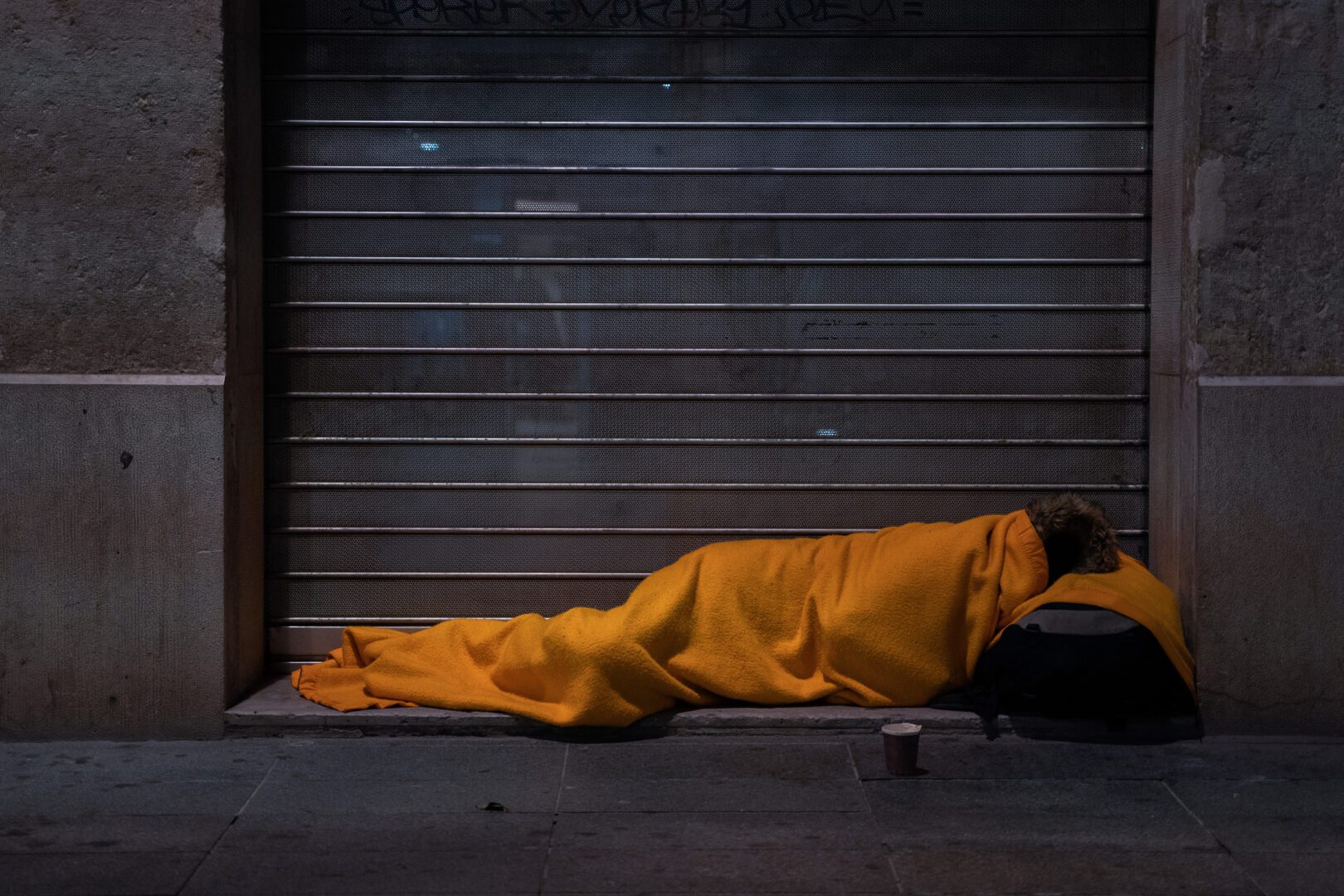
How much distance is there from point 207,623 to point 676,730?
72.9 inches

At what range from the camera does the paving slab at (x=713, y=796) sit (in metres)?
4.83

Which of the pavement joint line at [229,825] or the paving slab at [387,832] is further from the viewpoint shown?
the paving slab at [387,832]

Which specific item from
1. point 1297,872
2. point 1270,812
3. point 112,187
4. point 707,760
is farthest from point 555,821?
point 112,187

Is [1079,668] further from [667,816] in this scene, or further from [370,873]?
[370,873]

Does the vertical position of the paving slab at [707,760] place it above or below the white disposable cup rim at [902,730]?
below

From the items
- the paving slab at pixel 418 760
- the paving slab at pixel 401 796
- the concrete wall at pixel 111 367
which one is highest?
the concrete wall at pixel 111 367

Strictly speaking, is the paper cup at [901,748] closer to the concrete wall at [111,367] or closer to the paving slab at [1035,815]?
the paving slab at [1035,815]

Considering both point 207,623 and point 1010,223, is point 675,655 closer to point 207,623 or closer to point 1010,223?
point 207,623

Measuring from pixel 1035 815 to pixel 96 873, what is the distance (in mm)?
2890

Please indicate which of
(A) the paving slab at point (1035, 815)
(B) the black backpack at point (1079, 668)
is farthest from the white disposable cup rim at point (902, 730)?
(B) the black backpack at point (1079, 668)

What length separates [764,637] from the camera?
5.71 metres

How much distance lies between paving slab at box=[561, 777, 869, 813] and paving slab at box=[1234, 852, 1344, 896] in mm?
1204

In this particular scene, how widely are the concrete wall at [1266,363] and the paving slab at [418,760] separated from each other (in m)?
2.57

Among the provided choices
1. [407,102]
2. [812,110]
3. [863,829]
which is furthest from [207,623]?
[812,110]
